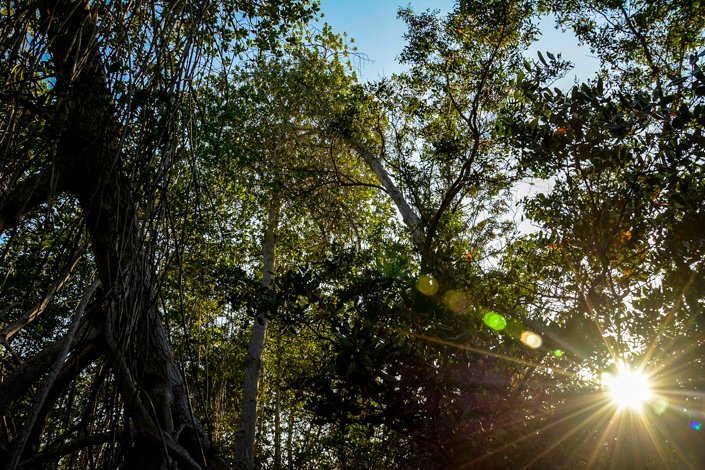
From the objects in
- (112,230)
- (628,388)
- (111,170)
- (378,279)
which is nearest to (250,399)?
(378,279)

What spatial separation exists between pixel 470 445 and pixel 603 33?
20.7 ft

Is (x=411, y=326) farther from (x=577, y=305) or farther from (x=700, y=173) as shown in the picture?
(x=700, y=173)

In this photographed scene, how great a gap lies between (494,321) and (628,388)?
86cm

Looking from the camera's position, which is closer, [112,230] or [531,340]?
[112,230]

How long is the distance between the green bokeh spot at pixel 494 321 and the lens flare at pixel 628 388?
26.4 inches

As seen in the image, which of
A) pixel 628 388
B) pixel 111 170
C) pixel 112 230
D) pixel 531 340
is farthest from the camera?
pixel 531 340

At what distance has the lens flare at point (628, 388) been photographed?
2.72 metres

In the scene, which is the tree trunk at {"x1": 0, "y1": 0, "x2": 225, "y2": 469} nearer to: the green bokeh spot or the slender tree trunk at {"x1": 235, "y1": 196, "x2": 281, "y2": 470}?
the green bokeh spot

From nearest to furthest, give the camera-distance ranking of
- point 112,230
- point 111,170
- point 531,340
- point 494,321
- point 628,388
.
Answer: point 111,170 → point 112,230 → point 628,388 → point 531,340 → point 494,321

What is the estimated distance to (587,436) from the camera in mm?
2744

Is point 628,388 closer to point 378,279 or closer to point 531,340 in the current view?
point 531,340

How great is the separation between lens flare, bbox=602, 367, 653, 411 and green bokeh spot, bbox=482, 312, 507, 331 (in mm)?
671

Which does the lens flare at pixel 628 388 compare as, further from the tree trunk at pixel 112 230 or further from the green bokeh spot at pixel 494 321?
the tree trunk at pixel 112 230

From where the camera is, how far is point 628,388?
280 cm
